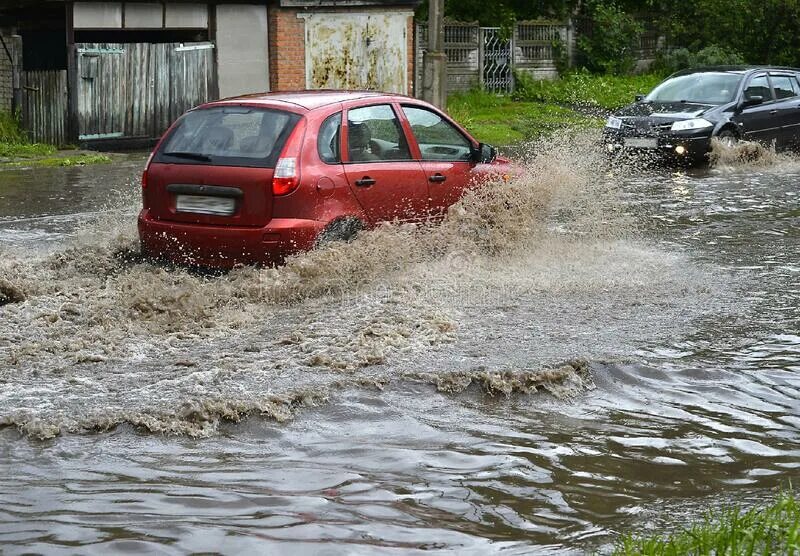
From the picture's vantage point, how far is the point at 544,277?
33.7ft

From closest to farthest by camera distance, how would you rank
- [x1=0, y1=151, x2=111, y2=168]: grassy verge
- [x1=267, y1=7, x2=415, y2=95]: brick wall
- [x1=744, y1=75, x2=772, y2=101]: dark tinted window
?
[x1=0, y1=151, x2=111, y2=168]: grassy verge → [x1=744, y1=75, x2=772, y2=101]: dark tinted window → [x1=267, y1=7, x2=415, y2=95]: brick wall

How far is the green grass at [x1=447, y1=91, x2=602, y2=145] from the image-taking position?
2440cm

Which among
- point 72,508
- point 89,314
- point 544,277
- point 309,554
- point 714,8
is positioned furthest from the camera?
point 714,8

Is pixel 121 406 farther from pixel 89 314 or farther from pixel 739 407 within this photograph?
pixel 739 407

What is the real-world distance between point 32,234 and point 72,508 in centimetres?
822

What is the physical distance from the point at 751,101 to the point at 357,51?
8.41 m

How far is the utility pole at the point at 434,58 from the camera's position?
68.7ft

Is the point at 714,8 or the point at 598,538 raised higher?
the point at 714,8

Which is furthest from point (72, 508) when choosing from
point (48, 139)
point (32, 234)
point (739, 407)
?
point (48, 139)

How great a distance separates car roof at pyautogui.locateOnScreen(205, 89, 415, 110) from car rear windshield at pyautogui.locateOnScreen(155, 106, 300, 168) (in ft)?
0.43

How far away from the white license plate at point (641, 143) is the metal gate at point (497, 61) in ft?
42.0

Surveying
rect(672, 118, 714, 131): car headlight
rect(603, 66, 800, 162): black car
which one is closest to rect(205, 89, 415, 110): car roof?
rect(603, 66, 800, 162): black car

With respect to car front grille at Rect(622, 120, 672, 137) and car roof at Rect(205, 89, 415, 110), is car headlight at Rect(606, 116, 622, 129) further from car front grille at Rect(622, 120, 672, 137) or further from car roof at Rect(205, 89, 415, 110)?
car roof at Rect(205, 89, 415, 110)

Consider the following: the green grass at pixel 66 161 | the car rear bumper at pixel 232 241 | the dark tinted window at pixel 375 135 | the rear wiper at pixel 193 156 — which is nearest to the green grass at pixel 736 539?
the car rear bumper at pixel 232 241
